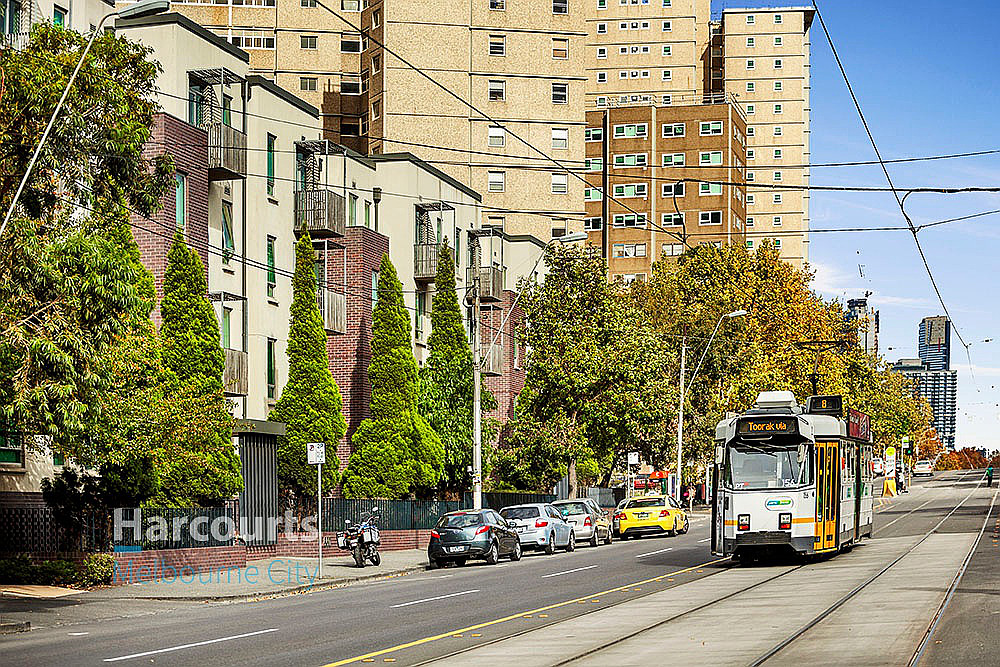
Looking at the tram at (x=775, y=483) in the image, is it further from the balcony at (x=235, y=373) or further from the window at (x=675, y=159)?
the window at (x=675, y=159)

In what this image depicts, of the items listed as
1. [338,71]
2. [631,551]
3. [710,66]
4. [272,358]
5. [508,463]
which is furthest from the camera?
[710,66]

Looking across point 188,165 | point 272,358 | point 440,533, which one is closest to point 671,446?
point 272,358

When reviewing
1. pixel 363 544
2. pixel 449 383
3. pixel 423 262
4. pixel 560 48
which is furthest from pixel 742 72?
pixel 363 544

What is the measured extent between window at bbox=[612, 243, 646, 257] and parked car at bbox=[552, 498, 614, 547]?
6495 centimetres

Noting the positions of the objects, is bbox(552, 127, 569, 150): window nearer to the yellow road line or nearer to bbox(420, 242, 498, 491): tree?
bbox(420, 242, 498, 491): tree

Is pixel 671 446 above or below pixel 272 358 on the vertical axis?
below

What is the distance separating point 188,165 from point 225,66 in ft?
19.4

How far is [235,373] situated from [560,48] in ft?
157

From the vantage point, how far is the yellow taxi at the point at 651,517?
50.6m

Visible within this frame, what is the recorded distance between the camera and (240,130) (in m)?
43.0

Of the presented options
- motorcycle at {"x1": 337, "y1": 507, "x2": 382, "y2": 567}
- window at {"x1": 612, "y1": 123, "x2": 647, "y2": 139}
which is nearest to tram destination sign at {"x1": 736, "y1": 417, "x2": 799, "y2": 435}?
motorcycle at {"x1": 337, "y1": 507, "x2": 382, "y2": 567}

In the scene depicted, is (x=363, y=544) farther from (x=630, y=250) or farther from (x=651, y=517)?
(x=630, y=250)

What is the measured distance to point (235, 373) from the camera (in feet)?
131

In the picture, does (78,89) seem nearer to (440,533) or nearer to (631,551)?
(440,533)
